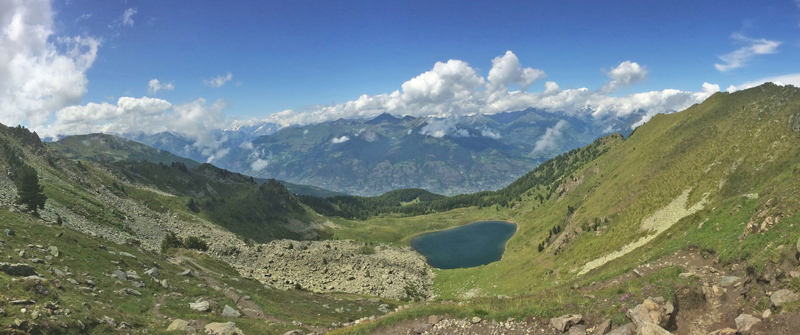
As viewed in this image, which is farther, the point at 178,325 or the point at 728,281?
the point at 178,325

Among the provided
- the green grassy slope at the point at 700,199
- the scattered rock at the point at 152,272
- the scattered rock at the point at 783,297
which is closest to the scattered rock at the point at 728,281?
the green grassy slope at the point at 700,199

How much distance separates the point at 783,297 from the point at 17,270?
143 feet

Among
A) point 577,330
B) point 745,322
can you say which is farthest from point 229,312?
point 745,322

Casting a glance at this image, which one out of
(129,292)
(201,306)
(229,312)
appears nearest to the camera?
(129,292)

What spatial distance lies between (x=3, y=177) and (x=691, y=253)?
115576 millimetres

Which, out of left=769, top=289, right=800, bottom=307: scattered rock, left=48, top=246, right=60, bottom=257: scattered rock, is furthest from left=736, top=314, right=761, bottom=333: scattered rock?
left=48, top=246, right=60, bottom=257: scattered rock

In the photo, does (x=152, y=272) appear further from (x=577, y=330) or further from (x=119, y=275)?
(x=577, y=330)

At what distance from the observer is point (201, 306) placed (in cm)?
3089

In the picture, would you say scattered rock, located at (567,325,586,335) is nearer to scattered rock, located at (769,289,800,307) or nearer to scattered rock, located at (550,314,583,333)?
scattered rock, located at (550,314,583,333)

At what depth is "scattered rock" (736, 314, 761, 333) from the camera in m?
13.1

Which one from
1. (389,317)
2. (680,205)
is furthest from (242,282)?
(680,205)

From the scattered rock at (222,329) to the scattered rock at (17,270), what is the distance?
12.6m

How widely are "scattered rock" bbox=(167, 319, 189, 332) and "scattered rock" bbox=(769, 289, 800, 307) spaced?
114 ft

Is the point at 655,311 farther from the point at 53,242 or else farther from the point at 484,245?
the point at 484,245
